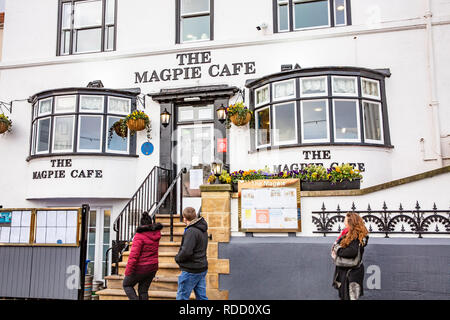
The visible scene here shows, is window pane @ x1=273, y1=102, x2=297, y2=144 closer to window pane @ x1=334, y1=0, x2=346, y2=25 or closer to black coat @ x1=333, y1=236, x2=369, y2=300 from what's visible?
window pane @ x1=334, y1=0, x2=346, y2=25

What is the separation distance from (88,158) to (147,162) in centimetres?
148

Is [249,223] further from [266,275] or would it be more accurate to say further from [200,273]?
[200,273]

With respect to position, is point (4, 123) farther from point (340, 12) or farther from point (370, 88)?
point (370, 88)

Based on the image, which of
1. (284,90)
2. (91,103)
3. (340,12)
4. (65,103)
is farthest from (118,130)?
(340,12)

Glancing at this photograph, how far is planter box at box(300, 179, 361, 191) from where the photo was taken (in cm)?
679

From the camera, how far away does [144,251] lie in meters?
5.76

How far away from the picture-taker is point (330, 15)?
9.88m

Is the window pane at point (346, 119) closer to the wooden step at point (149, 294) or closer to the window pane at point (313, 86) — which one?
the window pane at point (313, 86)

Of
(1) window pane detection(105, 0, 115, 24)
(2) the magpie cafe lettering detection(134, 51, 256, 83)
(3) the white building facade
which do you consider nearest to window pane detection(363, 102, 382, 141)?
(3) the white building facade

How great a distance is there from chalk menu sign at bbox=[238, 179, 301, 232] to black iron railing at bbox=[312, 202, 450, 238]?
433mm

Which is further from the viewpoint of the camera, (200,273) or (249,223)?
(249,223)

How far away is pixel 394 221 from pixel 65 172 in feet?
25.4

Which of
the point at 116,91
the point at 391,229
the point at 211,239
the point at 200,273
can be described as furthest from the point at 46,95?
the point at 391,229
